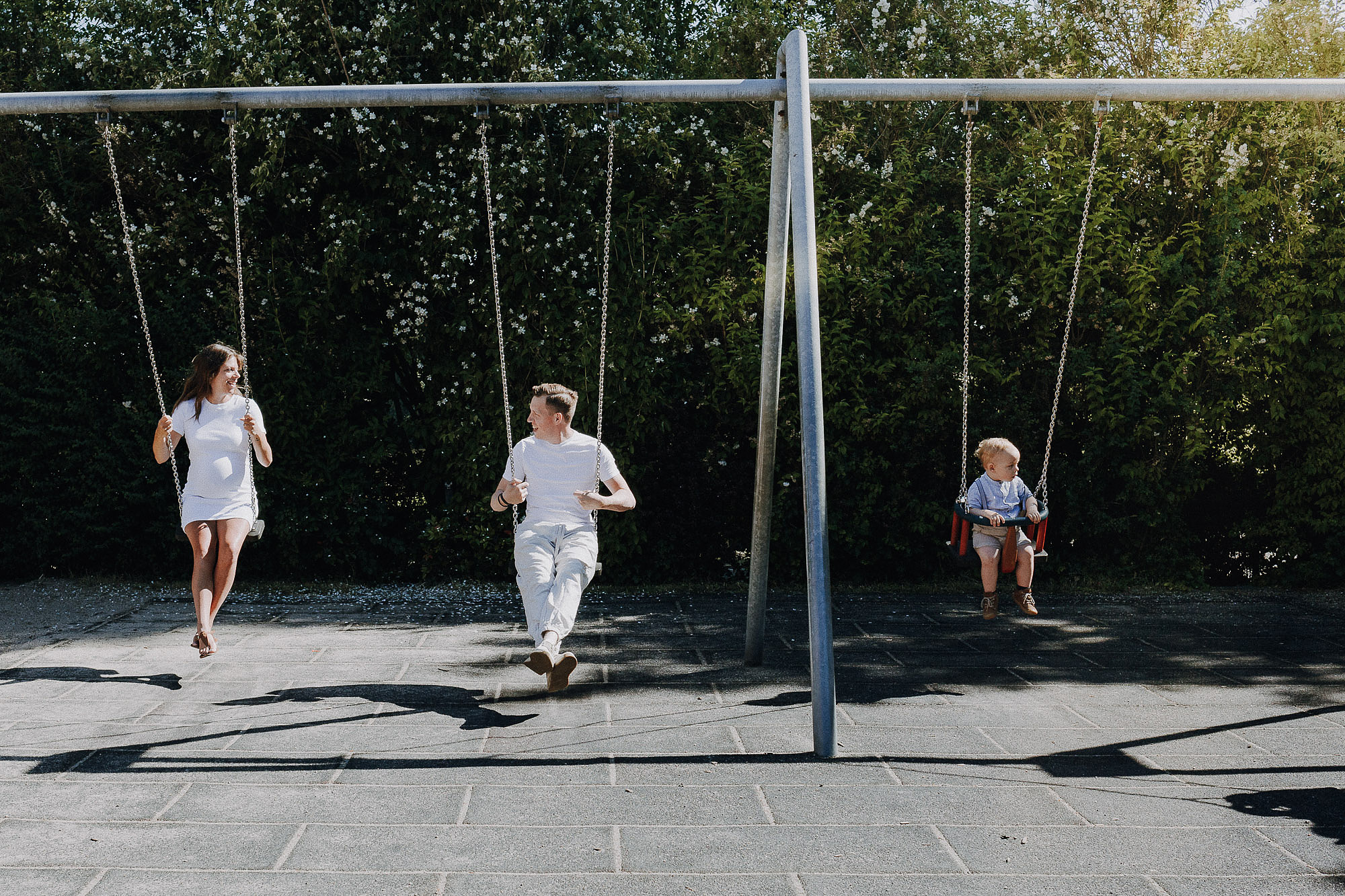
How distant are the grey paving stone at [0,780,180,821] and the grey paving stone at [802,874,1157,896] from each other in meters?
2.16

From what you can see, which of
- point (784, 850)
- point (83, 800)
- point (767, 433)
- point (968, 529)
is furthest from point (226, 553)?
point (968, 529)

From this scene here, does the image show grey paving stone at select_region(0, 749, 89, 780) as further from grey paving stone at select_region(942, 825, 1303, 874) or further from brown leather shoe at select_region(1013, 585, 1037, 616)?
brown leather shoe at select_region(1013, 585, 1037, 616)

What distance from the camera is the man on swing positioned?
212 inches

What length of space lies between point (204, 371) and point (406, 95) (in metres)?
1.75

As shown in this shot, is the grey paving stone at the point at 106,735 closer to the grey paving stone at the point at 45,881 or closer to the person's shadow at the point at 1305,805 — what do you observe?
the grey paving stone at the point at 45,881

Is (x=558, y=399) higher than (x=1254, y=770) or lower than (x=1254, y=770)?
higher

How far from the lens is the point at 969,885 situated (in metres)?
3.16

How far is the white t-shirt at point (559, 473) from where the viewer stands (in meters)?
5.60

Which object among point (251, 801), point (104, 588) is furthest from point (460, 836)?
point (104, 588)

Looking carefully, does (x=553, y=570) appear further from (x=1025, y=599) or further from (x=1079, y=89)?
(x=1079, y=89)

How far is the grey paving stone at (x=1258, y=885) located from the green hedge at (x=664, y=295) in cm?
527

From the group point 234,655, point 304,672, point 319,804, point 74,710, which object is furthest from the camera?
point 234,655

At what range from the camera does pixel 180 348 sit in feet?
27.6

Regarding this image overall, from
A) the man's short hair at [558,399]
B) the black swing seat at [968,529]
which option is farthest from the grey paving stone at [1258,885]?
the man's short hair at [558,399]
